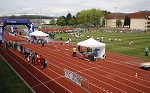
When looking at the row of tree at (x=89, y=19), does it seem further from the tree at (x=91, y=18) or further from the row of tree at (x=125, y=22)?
the row of tree at (x=125, y=22)

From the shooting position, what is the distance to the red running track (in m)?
15.5

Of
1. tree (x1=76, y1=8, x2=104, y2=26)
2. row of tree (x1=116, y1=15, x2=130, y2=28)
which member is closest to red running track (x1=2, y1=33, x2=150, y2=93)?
row of tree (x1=116, y1=15, x2=130, y2=28)

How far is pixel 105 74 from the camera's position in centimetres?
1914

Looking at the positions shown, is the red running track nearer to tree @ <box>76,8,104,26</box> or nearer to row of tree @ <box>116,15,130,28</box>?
row of tree @ <box>116,15,130,28</box>

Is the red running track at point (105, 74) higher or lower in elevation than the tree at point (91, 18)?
lower

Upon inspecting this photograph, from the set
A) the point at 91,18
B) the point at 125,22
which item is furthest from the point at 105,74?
the point at 91,18

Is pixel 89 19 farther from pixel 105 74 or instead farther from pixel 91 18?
pixel 105 74

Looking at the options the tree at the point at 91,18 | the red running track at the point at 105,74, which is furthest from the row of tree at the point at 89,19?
the red running track at the point at 105,74

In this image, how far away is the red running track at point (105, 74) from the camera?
50.9 ft

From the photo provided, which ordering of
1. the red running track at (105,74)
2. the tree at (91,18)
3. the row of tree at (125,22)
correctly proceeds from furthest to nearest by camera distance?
1. the tree at (91,18)
2. the row of tree at (125,22)
3. the red running track at (105,74)

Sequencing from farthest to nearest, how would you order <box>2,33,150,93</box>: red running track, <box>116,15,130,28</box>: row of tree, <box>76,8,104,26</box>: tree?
<box>76,8,104,26</box>: tree
<box>116,15,130,28</box>: row of tree
<box>2,33,150,93</box>: red running track

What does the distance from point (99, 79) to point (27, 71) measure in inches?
280

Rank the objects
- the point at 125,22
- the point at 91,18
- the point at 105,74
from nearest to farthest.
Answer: the point at 105,74
the point at 125,22
the point at 91,18

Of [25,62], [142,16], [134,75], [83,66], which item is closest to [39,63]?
[25,62]
